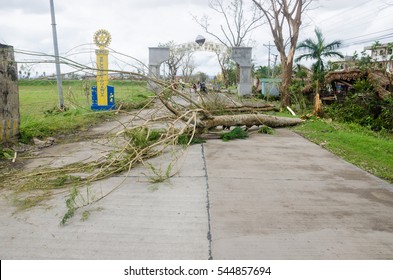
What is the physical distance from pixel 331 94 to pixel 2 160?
51.4 ft

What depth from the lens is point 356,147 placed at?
722cm

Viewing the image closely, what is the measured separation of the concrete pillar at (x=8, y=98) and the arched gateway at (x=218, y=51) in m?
12.3

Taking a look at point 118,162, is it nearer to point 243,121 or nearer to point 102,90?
point 243,121

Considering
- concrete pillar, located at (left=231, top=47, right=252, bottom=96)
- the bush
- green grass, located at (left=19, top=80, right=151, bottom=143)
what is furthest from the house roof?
green grass, located at (left=19, top=80, right=151, bottom=143)

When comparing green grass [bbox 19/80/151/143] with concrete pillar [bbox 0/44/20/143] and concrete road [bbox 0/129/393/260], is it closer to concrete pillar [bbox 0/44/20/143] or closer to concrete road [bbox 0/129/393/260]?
concrete pillar [bbox 0/44/20/143]

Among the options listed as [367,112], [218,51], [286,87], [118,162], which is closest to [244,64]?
[218,51]

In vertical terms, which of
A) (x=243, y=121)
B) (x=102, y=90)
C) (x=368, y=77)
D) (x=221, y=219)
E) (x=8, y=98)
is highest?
(x=368, y=77)

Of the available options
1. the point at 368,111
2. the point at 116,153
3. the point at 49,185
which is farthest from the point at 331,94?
the point at 49,185

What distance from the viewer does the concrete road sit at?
291cm

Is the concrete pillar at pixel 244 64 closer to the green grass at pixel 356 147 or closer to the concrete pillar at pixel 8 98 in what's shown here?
the green grass at pixel 356 147

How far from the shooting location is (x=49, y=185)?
4566 mm

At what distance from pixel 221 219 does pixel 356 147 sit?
16.1ft

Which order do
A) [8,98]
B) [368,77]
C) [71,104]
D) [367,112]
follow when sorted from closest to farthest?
1. [8,98]
2. [71,104]
3. [367,112]
4. [368,77]

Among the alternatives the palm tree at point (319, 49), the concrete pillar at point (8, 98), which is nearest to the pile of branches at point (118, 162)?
the concrete pillar at point (8, 98)
